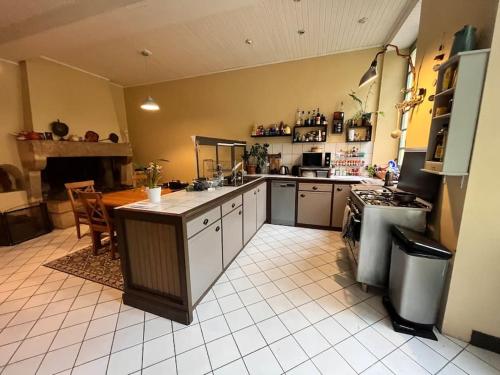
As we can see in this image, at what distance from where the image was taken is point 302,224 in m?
3.64

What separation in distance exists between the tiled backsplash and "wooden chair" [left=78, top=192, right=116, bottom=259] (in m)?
2.95

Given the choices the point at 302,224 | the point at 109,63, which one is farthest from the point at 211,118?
the point at 302,224

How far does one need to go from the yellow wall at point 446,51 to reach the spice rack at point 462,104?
0.43 ft

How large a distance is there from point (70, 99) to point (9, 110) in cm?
91

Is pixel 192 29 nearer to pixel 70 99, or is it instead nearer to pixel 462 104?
pixel 70 99

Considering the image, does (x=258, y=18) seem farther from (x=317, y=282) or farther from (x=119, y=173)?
(x=119, y=173)

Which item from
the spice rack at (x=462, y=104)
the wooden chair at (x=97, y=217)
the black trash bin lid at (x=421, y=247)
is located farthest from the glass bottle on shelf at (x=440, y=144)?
the wooden chair at (x=97, y=217)

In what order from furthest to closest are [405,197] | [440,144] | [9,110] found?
1. [9,110]
2. [405,197]
3. [440,144]

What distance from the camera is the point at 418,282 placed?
1503 mm

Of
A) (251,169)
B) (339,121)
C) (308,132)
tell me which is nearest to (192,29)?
(251,169)

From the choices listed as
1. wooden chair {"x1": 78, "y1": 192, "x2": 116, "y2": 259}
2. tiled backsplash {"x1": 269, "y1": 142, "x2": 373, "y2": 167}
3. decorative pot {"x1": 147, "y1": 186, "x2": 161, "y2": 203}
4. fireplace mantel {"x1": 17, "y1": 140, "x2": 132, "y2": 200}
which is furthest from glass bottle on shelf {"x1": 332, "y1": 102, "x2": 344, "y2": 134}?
fireplace mantel {"x1": 17, "y1": 140, "x2": 132, "y2": 200}

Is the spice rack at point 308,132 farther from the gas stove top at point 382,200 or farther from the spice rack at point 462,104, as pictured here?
the spice rack at point 462,104

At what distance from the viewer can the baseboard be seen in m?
1.40

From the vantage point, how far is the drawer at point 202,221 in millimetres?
1582
